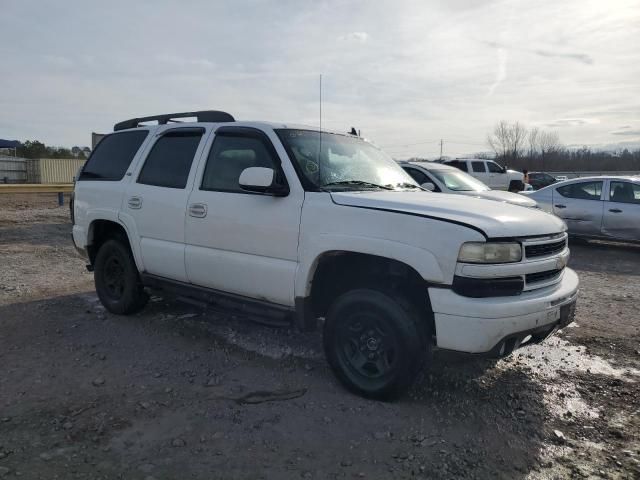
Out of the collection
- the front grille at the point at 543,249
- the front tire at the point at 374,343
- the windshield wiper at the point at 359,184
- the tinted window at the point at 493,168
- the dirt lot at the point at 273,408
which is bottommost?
the dirt lot at the point at 273,408

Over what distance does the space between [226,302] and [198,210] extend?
84cm

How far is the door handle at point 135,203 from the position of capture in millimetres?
5305

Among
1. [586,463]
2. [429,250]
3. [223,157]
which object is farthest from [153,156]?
[586,463]

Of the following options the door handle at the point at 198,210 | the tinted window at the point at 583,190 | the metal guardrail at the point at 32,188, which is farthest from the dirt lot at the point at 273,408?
the metal guardrail at the point at 32,188

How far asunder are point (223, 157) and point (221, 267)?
3.23 feet

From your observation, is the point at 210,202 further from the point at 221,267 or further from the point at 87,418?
the point at 87,418

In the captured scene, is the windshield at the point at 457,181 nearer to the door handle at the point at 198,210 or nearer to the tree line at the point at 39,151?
the door handle at the point at 198,210

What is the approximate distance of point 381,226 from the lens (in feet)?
11.9

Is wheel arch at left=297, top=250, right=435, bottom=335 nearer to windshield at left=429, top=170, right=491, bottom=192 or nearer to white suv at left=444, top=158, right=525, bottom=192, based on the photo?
windshield at left=429, top=170, right=491, bottom=192

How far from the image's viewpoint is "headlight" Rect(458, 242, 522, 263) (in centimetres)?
334

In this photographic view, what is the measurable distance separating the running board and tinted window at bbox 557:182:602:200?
29.9ft

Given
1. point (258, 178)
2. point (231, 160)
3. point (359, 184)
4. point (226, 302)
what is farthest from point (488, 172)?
point (258, 178)

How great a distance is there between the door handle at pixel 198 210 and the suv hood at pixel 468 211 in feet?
4.21

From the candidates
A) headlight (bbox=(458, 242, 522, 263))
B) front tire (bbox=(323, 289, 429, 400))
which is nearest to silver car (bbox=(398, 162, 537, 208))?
front tire (bbox=(323, 289, 429, 400))
